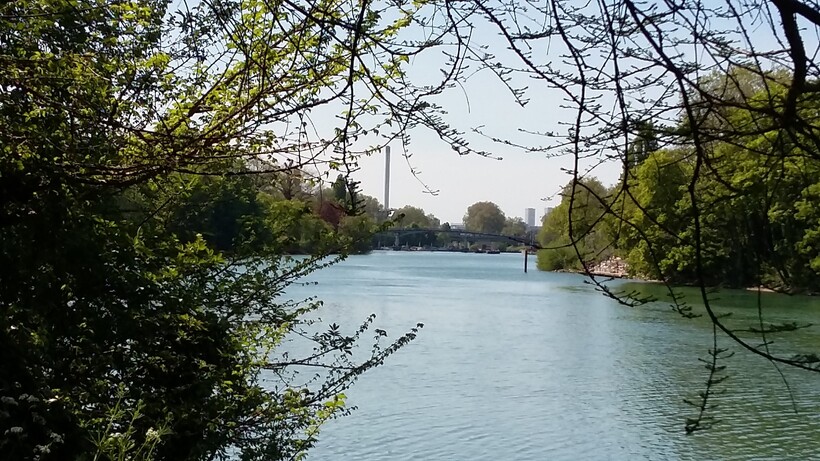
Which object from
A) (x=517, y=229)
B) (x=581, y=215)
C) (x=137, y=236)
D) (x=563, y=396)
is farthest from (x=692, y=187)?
(x=563, y=396)

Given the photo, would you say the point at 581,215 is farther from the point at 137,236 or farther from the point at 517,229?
the point at 137,236

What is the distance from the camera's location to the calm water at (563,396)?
321 inches

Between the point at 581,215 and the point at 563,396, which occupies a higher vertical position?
the point at 581,215

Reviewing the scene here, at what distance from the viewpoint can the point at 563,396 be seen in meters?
10.5

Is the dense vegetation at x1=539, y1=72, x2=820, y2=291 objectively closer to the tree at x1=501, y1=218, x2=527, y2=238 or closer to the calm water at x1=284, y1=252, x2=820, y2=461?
the tree at x1=501, y1=218, x2=527, y2=238

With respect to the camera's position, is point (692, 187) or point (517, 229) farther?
point (517, 229)

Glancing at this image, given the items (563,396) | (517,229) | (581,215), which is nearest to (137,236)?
(517,229)

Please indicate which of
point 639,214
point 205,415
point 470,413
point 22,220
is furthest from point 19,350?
point 470,413

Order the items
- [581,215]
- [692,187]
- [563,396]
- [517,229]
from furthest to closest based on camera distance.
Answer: [563,396], [517,229], [581,215], [692,187]

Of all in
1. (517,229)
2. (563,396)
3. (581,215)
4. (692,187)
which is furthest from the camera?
(563,396)

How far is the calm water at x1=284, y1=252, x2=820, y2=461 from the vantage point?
816 cm

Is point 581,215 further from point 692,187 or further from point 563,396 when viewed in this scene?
point 563,396

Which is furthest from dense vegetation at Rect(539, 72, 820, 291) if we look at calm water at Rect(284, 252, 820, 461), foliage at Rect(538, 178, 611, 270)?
calm water at Rect(284, 252, 820, 461)

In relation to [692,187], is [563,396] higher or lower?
lower
